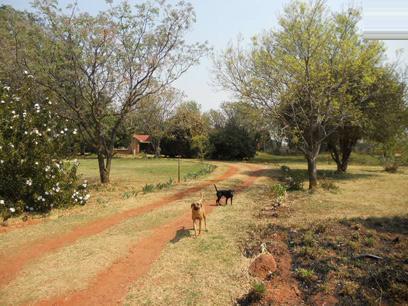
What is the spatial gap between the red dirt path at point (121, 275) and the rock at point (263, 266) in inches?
93.9

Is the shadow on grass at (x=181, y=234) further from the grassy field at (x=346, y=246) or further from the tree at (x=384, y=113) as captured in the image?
the tree at (x=384, y=113)

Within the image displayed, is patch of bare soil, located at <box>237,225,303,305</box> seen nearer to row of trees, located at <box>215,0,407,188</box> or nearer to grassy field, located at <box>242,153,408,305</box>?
grassy field, located at <box>242,153,408,305</box>

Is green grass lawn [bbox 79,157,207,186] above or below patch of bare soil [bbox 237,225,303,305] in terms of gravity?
above

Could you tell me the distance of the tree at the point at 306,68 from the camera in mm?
17500

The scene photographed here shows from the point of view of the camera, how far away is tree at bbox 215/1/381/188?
1750 centimetres

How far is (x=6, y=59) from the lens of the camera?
63.4 feet

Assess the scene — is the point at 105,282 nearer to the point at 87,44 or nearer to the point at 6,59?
the point at 87,44

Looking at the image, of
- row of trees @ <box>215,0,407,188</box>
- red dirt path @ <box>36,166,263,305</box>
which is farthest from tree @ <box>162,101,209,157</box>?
red dirt path @ <box>36,166,263,305</box>

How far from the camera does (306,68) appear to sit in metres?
17.6

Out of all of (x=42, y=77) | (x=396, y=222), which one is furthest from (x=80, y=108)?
(x=396, y=222)

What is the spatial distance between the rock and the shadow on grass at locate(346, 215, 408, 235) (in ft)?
13.7

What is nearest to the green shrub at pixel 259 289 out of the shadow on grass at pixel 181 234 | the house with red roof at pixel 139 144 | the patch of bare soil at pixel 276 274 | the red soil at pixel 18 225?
the patch of bare soil at pixel 276 274

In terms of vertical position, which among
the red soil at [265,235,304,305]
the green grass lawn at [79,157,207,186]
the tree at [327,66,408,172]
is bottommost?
the red soil at [265,235,304,305]

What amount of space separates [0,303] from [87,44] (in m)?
15.5
